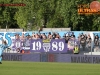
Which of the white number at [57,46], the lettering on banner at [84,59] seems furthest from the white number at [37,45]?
the lettering on banner at [84,59]

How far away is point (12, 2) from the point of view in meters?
56.9

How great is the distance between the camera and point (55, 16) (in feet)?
172

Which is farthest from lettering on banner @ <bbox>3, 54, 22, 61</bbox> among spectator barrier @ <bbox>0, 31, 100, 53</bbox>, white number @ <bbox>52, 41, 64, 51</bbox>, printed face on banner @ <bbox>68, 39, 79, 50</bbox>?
printed face on banner @ <bbox>68, 39, 79, 50</bbox>

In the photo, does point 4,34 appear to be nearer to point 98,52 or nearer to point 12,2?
point 98,52

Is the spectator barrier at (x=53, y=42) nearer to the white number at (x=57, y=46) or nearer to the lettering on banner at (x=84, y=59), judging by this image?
the white number at (x=57, y=46)

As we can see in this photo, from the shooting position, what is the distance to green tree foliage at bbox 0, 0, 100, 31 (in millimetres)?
49562

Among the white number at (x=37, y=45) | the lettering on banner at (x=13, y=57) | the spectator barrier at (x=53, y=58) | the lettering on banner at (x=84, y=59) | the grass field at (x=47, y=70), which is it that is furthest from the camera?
the white number at (x=37, y=45)

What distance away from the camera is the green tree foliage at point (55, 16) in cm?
4956

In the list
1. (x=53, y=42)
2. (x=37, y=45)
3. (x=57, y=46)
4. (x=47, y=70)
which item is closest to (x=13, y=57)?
(x=37, y=45)

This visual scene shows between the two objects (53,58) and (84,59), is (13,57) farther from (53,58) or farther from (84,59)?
(84,59)

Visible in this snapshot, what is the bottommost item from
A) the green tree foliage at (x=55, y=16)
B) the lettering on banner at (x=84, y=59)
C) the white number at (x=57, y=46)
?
the lettering on banner at (x=84, y=59)

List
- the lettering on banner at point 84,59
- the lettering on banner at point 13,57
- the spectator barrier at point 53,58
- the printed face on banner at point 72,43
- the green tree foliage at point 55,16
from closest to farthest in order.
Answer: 1. the lettering on banner at point 84,59
2. the spectator barrier at point 53,58
3. the printed face on banner at point 72,43
4. the lettering on banner at point 13,57
5. the green tree foliage at point 55,16

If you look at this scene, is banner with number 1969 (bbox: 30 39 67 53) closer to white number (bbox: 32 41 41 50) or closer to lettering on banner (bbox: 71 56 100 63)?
white number (bbox: 32 41 41 50)

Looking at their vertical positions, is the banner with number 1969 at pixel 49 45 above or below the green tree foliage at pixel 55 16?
below
